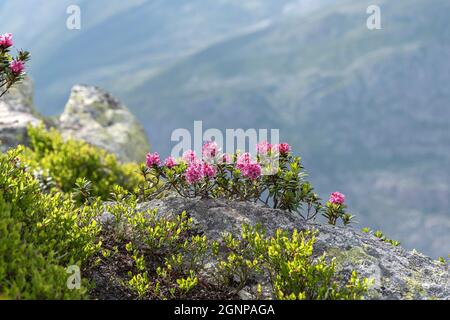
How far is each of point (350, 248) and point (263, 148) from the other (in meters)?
1.82

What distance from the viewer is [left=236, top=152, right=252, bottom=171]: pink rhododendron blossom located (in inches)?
302

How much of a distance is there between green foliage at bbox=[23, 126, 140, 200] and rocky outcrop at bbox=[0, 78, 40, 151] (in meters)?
0.46

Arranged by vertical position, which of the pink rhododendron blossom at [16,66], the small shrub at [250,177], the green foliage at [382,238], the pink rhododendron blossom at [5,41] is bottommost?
the green foliage at [382,238]

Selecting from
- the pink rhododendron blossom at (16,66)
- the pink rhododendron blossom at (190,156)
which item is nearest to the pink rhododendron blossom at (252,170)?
the pink rhododendron blossom at (190,156)

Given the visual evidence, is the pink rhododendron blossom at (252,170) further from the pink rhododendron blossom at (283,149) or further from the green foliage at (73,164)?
the green foliage at (73,164)

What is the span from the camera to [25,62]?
7.48 meters

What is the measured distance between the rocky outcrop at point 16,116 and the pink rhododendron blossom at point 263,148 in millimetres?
10238

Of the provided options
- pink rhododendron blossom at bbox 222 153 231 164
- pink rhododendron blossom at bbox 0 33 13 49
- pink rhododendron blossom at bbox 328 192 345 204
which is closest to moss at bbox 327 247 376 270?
pink rhododendron blossom at bbox 328 192 345 204

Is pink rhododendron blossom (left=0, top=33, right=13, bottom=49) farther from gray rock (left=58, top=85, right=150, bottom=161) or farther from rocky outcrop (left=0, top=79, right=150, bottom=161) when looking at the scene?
gray rock (left=58, top=85, right=150, bottom=161)

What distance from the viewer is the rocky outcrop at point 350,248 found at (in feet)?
21.5

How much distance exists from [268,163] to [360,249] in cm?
168

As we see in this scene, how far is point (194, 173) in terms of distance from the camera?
7.61 meters

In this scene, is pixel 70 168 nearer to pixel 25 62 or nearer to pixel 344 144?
pixel 25 62
